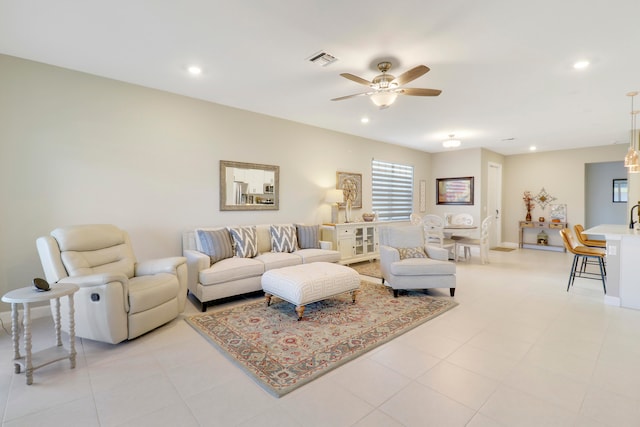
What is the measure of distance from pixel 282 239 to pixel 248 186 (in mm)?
1009

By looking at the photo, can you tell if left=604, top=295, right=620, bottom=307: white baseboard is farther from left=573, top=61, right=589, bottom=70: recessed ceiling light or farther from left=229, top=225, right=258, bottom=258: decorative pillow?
left=229, top=225, right=258, bottom=258: decorative pillow

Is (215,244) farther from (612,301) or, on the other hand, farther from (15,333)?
(612,301)

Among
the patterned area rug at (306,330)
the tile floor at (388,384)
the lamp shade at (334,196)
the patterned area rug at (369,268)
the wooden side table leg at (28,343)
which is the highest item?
the lamp shade at (334,196)

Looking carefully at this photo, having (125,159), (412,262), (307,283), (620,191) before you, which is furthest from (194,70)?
(620,191)

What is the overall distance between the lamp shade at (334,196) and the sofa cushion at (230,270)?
208cm

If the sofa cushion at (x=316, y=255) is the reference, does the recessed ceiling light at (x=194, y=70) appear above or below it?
above

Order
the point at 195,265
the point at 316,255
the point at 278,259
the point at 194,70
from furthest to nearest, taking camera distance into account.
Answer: the point at 316,255 → the point at 278,259 → the point at 195,265 → the point at 194,70

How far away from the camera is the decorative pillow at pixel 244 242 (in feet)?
13.6

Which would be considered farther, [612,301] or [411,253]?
[411,253]

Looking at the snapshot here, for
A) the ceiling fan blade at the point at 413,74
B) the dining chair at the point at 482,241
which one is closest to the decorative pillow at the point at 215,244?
the ceiling fan blade at the point at 413,74

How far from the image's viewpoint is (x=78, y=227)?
9.98 ft

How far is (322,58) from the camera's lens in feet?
9.87

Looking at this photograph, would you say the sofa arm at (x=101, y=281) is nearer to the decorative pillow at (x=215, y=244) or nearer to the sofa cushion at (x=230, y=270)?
the sofa cushion at (x=230, y=270)

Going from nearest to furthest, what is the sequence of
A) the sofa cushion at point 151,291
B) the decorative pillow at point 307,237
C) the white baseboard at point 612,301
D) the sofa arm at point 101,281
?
the sofa arm at point 101,281 < the sofa cushion at point 151,291 < the white baseboard at point 612,301 < the decorative pillow at point 307,237
